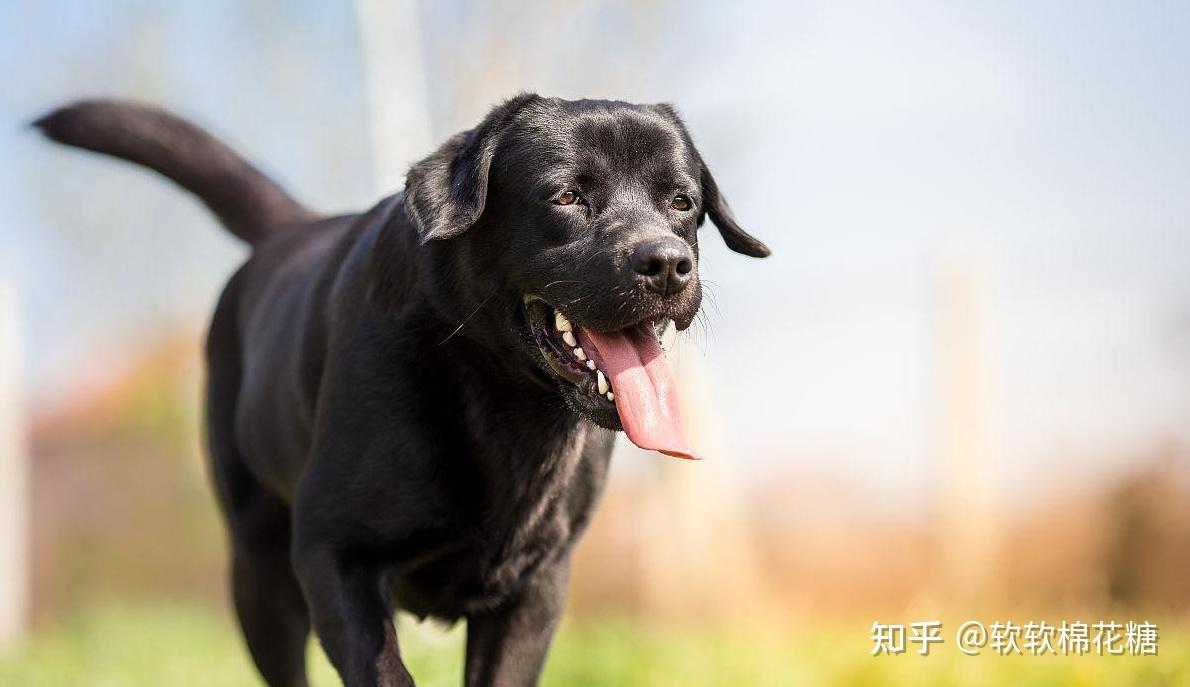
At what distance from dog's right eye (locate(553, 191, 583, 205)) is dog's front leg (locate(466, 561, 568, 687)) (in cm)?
91

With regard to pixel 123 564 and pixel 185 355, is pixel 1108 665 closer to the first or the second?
pixel 123 564

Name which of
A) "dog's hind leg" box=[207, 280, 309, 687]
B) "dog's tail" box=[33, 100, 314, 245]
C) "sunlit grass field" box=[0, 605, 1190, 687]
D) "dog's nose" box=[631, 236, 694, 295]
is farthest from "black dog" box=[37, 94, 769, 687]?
"dog's tail" box=[33, 100, 314, 245]

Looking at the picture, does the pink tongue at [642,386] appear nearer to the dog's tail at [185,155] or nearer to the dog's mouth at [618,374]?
the dog's mouth at [618,374]

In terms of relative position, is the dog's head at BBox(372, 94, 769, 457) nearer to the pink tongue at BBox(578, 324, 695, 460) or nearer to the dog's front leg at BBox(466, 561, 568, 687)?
the pink tongue at BBox(578, 324, 695, 460)

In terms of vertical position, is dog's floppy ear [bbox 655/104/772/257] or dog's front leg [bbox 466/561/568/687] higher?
dog's floppy ear [bbox 655/104/772/257]

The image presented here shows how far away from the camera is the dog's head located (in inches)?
112

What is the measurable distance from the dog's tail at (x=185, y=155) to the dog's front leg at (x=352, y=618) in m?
1.90

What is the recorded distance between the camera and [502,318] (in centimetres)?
303

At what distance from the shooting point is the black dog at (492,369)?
2.91 metres

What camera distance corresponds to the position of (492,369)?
3.15 meters

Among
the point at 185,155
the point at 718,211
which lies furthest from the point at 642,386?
the point at 185,155

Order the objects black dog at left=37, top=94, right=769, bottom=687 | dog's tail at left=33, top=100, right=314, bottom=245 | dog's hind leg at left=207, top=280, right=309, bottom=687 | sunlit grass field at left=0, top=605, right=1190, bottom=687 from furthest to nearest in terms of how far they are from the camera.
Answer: dog's tail at left=33, top=100, right=314, bottom=245, sunlit grass field at left=0, top=605, right=1190, bottom=687, dog's hind leg at left=207, top=280, right=309, bottom=687, black dog at left=37, top=94, right=769, bottom=687

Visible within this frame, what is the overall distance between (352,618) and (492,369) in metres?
0.63

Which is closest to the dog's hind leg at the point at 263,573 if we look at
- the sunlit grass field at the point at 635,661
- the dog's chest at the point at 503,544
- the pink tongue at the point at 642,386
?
the sunlit grass field at the point at 635,661
